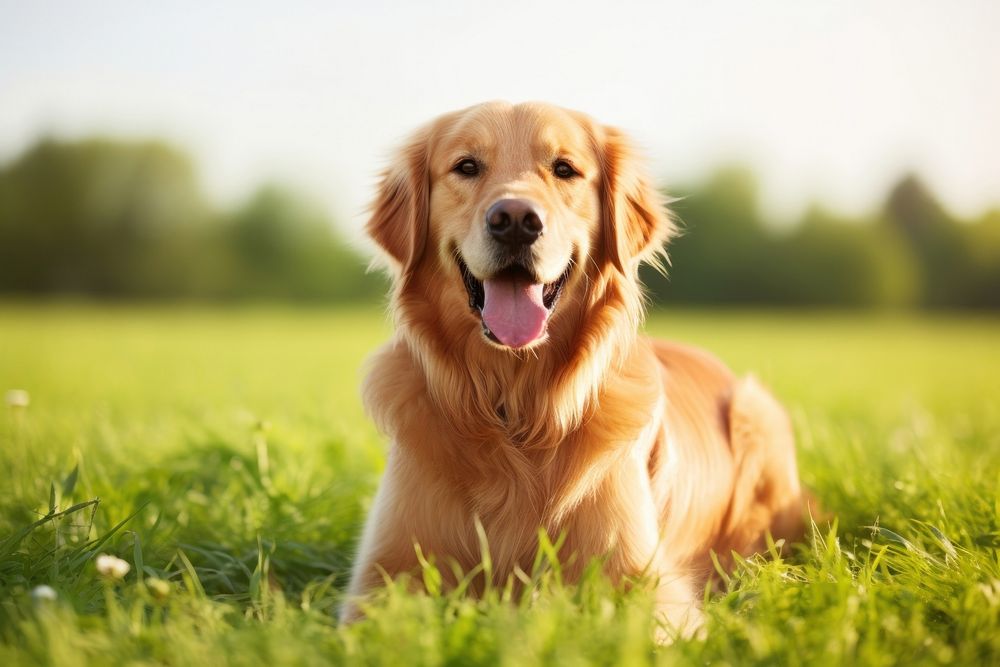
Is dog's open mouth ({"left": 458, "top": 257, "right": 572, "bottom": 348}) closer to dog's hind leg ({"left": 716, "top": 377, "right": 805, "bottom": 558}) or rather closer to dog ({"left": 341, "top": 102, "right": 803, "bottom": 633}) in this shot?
dog ({"left": 341, "top": 102, "right": 803, "bottom": 633})

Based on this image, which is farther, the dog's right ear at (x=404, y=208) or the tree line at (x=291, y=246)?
the tree line at (x=291, y=246)

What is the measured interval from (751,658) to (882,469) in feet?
7.41

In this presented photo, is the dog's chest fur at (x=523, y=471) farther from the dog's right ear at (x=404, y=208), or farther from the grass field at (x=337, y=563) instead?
the dog's right ear at (x=404, y=208)

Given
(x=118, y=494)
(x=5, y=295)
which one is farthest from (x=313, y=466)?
(x=5, y=295)

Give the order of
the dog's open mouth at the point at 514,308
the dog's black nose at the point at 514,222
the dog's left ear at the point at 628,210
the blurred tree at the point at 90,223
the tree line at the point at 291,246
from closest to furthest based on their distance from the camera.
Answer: the dog's black nose at the point at 514,222 < the dog's open mouth at the point at 514,308 < the dog's left ear at the point at 628,210 < the blurred tree at the point at 90,223 < the tree line at the point at 291,246

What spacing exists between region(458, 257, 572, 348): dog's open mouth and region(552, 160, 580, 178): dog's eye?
0.45m

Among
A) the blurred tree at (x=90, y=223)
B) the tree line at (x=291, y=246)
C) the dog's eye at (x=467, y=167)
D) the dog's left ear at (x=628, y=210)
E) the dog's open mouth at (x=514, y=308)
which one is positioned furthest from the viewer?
the tree line at (x=291, y=246)

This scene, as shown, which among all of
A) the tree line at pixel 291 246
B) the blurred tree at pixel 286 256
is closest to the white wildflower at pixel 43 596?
the tree line at pixel 291 246

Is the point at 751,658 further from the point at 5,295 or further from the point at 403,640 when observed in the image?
the point at 5,295

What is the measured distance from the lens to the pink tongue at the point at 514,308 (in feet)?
9.18

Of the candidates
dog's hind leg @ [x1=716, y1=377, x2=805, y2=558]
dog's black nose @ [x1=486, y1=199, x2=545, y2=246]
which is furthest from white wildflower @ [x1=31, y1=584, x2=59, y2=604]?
dog's hind leg @ [x1=716, y1=377, x2=805, y2=558]

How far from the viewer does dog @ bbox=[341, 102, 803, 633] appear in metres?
2.76

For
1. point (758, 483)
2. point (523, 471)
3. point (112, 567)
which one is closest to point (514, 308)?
point (523, 471)

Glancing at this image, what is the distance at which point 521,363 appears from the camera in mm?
2947
